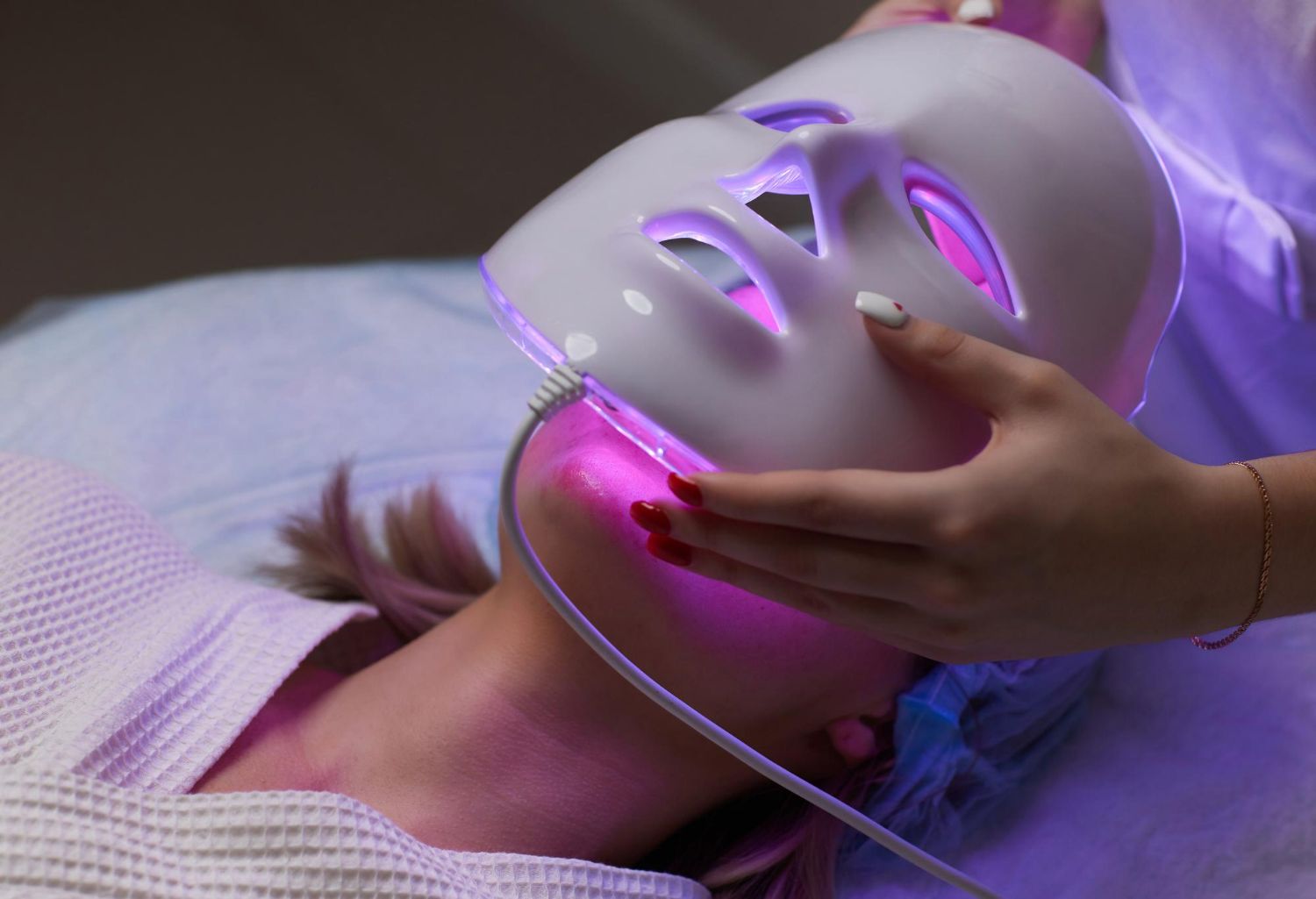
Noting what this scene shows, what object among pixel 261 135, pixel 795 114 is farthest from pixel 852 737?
pixel 261 135

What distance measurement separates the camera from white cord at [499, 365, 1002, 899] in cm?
53

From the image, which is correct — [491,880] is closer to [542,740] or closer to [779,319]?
[542,740]

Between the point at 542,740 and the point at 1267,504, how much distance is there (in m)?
0.44

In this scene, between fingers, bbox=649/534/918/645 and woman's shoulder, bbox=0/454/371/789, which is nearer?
fingers, bbox=649/534/918/645

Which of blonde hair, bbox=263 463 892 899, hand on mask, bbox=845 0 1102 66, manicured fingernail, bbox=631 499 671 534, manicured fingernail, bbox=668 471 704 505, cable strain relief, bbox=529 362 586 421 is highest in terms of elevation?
hand on mask, bbox=845 0 1102 66

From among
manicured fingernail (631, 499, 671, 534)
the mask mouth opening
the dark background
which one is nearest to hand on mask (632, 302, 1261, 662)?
manicured fingernail (631, 499, 671, 534)

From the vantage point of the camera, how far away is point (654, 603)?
66 cm

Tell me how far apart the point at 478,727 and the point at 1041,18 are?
0.67 meters

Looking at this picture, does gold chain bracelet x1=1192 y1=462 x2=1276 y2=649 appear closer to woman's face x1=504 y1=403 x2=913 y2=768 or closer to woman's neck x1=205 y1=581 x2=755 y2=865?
woman's face x1=504 y1=403 x2=913 y2=768

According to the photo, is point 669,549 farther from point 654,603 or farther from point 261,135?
point 261,135

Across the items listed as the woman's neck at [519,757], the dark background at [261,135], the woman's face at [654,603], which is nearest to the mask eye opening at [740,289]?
the woman's face at [654,603]

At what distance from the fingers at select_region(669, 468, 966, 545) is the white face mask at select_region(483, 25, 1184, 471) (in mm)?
44

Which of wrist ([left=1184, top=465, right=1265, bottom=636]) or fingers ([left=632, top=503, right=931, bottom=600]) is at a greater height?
fingers ([left=632, top=503, right=931, bottom=600])

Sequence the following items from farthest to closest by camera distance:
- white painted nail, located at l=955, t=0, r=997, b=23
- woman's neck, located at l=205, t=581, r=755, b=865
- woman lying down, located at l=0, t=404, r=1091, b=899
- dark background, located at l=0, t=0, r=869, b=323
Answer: dark background, located at l=0, t=0, r=869, b=323, white painted nail, located at l=955, t=0, r=997, b=23, woman's neck, located at l=205, t=581, r=755, b=865, woman lying down, located at l=0, t=404, r=1091, b=899
